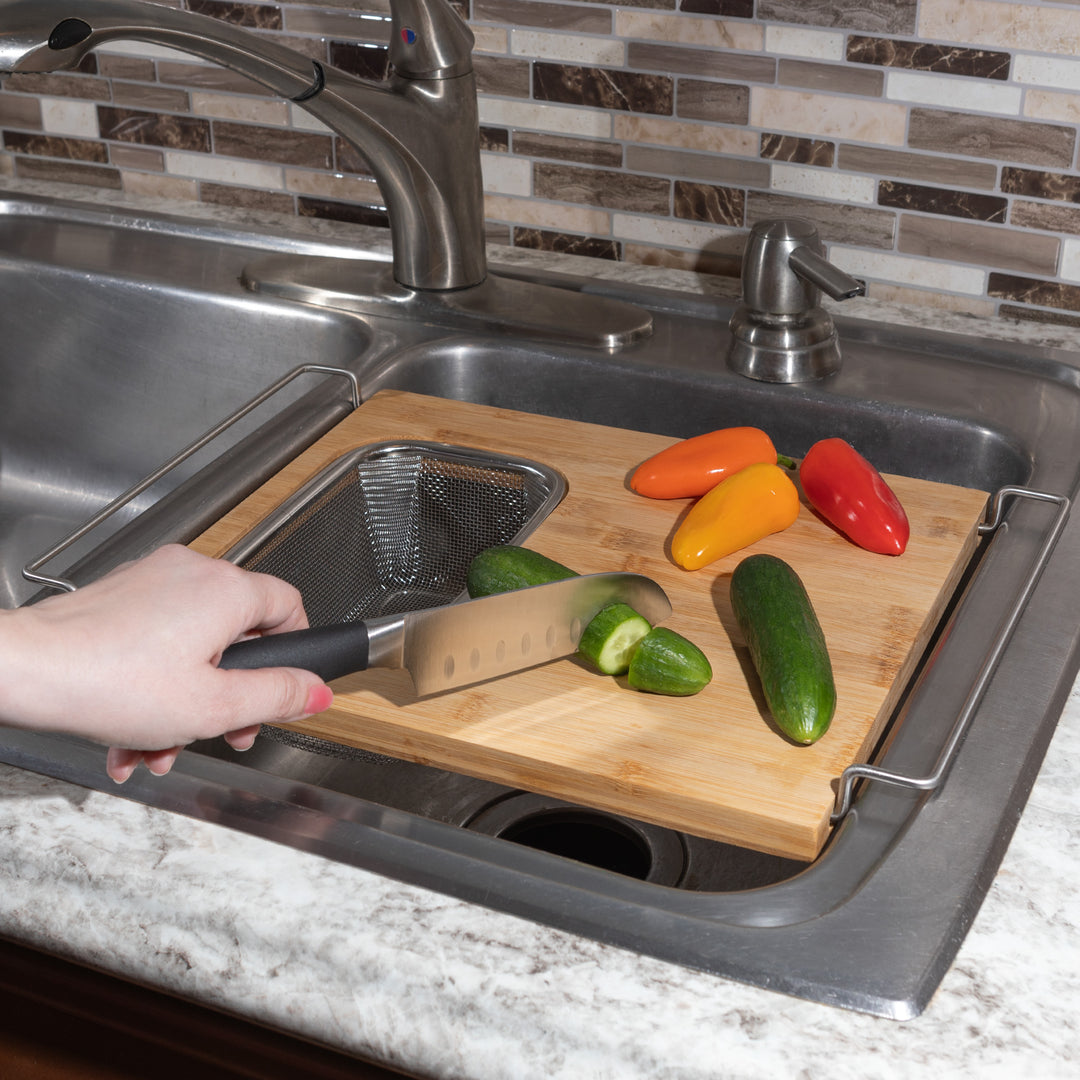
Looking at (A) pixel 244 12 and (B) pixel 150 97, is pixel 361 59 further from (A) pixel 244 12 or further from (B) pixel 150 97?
(B) pixel 150 97

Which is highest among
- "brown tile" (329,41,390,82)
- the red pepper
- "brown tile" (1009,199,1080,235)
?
"brown tile" (329,41,390,82)

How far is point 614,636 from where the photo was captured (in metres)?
0.83

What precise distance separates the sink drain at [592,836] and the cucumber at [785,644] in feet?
0.57

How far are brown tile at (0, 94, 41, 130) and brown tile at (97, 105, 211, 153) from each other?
4.1 inches

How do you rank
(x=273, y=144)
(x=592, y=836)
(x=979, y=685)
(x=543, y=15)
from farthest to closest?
1. (x=273, y=144)
2. (x=543, y=15)
3. (x=592, y=836)
4. (x=979, y=685)

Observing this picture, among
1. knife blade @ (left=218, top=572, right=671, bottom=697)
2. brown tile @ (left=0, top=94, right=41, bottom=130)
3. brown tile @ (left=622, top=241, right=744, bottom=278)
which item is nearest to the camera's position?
knife blade @ (left=218, top=572, right=671, bottom=697)

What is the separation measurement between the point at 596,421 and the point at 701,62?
0.39 meters

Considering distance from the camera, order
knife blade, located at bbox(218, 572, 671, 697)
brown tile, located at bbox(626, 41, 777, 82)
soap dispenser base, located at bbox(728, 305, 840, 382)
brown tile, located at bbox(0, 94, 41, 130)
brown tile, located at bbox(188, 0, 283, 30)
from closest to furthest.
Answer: knife blade, located at bbox(218, 572, 671, 697) → soap dispenser base, located at bbox(728, 305, 840, 382) → brown tile, located at bbox(626, 41, 777, 82) → brown tile, located at bbox(188, 0, 283, 30) → brown tile, located at bbox(0, 94, 41, 130)

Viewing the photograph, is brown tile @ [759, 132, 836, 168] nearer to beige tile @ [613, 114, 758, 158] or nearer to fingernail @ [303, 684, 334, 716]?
beige tile @ [613, 114, 758, 158]

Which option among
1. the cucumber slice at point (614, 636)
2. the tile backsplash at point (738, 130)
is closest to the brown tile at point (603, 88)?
the tile backsplash at point (738, 130)

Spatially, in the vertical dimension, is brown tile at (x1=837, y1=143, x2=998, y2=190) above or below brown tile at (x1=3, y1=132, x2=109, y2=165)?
above

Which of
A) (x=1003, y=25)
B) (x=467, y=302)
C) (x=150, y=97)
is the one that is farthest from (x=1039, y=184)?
(x=150, y=97)

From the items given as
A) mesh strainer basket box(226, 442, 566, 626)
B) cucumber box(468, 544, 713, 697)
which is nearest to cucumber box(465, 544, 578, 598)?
cucumber box(468, 544, 713, 697)

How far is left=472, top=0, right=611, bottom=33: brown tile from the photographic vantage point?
4.38 ft
